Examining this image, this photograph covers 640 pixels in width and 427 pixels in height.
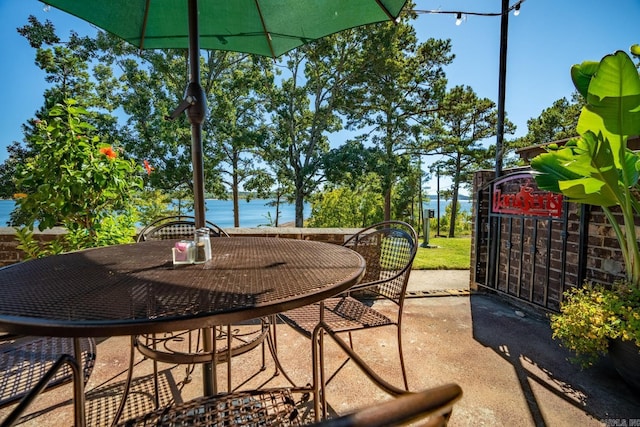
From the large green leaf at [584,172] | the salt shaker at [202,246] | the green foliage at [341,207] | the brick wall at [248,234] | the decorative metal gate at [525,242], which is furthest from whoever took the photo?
the green foliage at [341,207]

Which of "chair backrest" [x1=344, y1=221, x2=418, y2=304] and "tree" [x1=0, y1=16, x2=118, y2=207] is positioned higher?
"tree" [x1=0, y1=16, x2=118, y2=207]

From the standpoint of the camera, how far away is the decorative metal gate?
2.59m

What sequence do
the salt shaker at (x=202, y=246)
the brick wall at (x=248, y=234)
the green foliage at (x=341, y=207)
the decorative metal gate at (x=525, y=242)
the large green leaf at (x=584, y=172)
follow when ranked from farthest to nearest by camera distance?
the green foliage at (x=341, y=207) < the brick wall at (x=248, y=234) < the decorative metal gate at (x=525, y=242) < the large green leaf at (x=584, y=172) < the salt shaker at (x=202, y=246)

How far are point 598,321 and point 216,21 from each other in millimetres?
3082

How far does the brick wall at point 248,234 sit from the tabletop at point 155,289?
1.45 meters

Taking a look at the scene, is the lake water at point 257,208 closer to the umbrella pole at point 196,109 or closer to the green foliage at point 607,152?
the umbrella pole at point 196,109

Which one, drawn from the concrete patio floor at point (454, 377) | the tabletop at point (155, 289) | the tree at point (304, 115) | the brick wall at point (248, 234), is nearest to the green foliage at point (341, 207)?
the tree at point (304, 115)

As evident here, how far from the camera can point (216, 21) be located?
2.22 m

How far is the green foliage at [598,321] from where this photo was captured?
5.47 feet

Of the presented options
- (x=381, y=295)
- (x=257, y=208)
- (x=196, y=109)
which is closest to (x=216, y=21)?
(x=196, y=109)

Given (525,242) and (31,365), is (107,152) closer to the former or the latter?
Result: (31,365)

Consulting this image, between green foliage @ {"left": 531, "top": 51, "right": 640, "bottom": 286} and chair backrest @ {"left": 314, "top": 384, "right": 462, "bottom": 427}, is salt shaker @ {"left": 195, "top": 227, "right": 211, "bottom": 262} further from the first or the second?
green foliage @ {"left": 531, "top": 51, "right": 640, "bottom": 286}

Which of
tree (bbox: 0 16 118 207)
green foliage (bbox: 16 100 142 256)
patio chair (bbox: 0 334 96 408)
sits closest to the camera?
patio chair (bbox: 0 334 96 408)

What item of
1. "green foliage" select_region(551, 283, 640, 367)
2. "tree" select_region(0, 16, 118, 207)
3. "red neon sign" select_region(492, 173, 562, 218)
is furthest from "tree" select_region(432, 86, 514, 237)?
"tree" select_region(0, 16, 118, 207)
